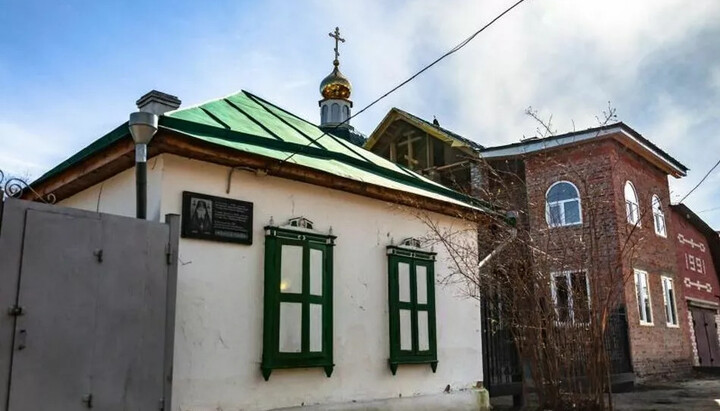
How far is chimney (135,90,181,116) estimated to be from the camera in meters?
7.39

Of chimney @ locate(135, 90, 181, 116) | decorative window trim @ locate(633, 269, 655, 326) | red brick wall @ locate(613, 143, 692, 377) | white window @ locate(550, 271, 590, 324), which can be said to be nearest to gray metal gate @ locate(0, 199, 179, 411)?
chimney @ locate(135, 90, 181, 116)

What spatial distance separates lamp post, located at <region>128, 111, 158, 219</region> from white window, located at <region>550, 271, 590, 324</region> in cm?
452

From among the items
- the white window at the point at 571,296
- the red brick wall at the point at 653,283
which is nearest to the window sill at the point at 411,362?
the white window at the point at 571,296

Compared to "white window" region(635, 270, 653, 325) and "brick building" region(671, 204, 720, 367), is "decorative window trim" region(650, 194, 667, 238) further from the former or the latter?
"white window" region(635, 270, 653, 325)

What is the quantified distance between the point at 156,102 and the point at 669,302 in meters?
15.8

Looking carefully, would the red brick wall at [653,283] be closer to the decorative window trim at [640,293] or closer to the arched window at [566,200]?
the decorative window trim at [640,293]

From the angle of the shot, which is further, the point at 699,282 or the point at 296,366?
the point at 699,282

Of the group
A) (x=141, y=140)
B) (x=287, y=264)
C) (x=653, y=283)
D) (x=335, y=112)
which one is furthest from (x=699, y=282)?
(x=141, y=140)

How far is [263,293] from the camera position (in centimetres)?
652

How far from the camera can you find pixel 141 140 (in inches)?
217

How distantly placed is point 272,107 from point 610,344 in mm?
9805

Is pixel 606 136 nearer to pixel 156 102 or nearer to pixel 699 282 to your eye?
pixel 699 282

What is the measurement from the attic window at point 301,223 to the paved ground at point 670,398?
454 centimetres

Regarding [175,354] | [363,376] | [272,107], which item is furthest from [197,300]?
[272,107]
